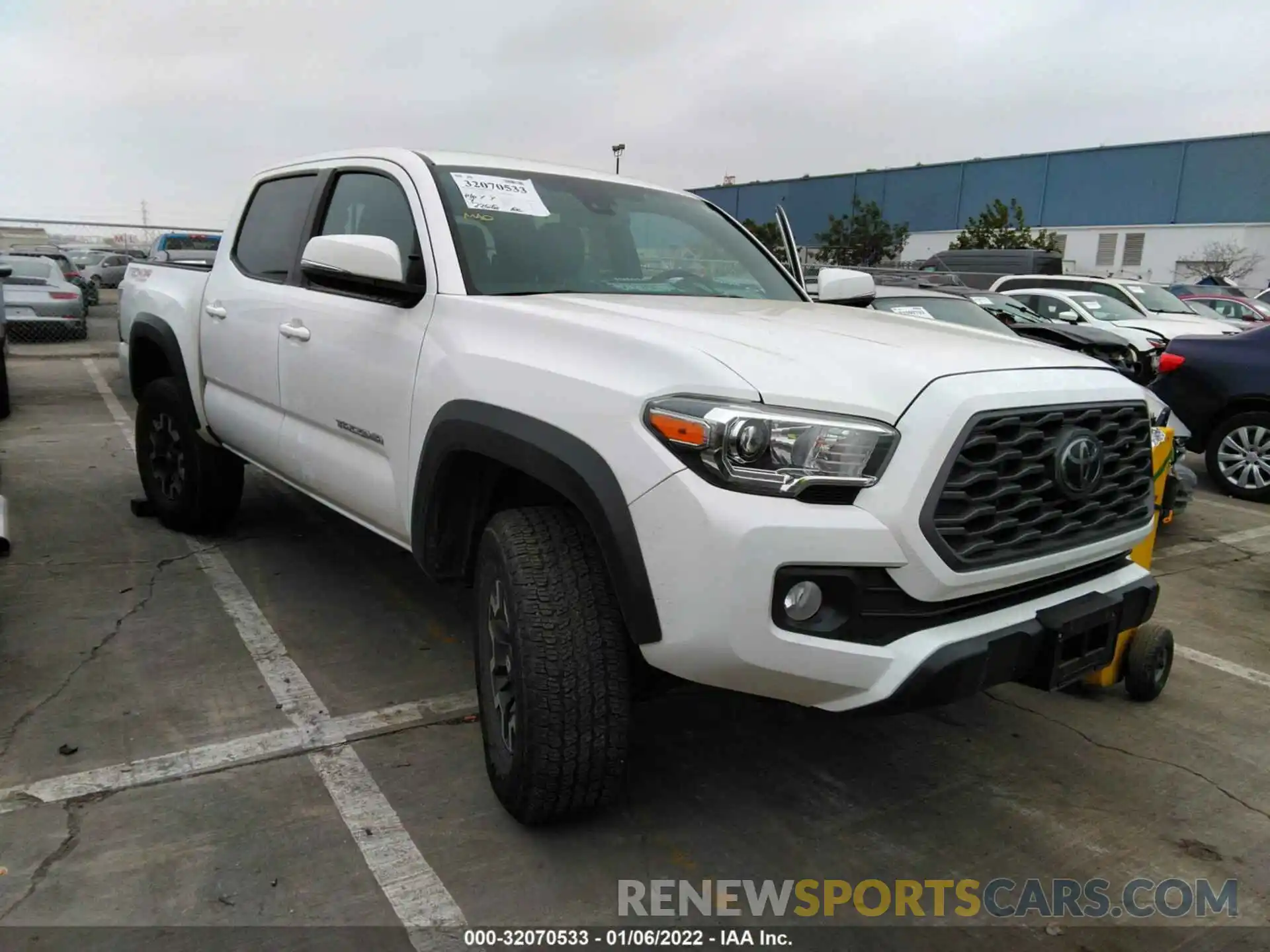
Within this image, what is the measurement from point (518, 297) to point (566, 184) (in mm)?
888

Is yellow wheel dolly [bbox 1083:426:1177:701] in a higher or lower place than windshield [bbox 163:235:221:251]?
lower

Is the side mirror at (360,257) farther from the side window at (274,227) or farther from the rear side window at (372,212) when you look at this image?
the side window at (274,227)

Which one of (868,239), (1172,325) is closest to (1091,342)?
(1172,325)

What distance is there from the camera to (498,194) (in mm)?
3354

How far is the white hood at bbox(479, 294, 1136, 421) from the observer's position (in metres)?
2.20

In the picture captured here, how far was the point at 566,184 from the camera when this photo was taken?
3656mm

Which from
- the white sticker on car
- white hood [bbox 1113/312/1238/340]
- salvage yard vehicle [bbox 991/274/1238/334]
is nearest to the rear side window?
the white sticker on car

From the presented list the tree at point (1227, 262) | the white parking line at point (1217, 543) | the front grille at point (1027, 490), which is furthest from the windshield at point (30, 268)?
the tree at point (1227, 262)

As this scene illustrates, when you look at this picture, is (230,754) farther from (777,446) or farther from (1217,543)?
(1217,543)

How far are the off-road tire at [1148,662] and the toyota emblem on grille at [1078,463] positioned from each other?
1.51m

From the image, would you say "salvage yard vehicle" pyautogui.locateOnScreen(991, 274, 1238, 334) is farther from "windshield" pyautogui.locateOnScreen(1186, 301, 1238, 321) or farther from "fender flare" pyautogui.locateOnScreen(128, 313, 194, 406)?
"fender flare" pyautogui.locateOnScreen(128, 313, 194, 406)

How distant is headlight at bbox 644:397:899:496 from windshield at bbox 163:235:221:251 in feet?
57.2

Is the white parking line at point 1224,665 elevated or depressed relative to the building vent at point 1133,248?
depressed

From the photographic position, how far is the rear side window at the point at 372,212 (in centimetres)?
335
